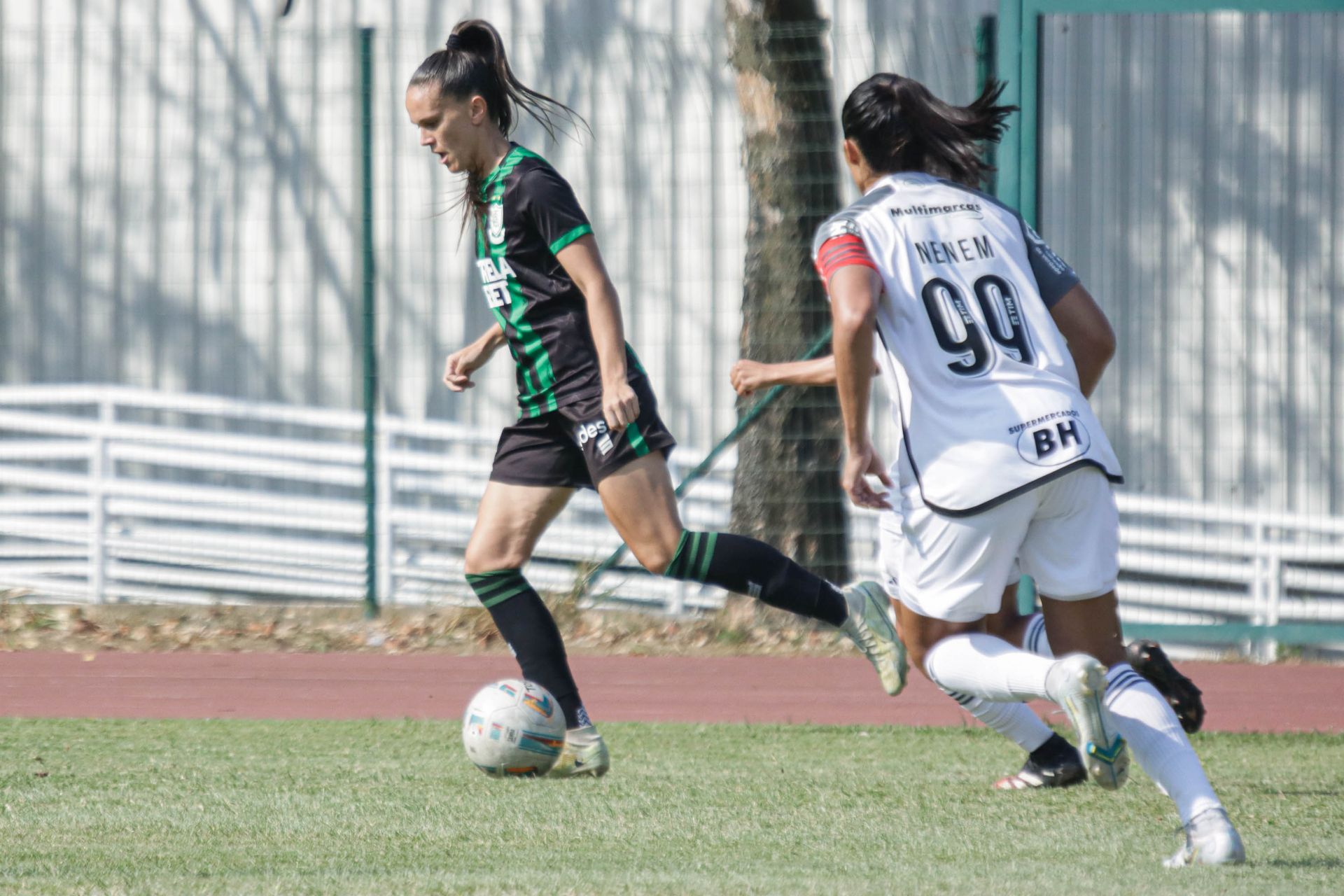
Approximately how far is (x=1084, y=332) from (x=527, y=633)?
1.86 metres

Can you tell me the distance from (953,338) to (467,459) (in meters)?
6.69

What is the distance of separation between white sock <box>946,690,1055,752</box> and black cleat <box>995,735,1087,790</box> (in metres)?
0.03

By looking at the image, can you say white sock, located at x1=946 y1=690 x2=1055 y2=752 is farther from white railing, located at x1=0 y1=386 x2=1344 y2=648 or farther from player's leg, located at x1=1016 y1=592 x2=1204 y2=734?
white railing, located at x1=0 y1=386 x2=1344 y2=648

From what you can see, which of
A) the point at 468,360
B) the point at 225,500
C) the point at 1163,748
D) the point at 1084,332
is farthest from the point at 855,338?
the point at 225,500

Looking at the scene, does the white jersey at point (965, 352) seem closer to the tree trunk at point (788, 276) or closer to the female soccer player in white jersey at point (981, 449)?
the female soccer player in white jersey at point (981, 449)

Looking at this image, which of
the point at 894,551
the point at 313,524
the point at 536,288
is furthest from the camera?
the point at 313,524

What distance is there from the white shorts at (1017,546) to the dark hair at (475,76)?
1.78m

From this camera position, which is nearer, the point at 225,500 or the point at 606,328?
the point at 606,328

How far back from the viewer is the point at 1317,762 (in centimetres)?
566

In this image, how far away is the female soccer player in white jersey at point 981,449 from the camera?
3.68 m

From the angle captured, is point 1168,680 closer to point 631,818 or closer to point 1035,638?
point 1035,638

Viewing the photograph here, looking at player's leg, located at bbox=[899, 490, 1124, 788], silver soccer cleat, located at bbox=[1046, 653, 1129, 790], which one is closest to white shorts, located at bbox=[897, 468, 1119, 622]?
player's leg, located at bbox=[899, 490, 1124, 788]

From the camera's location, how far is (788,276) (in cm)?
903

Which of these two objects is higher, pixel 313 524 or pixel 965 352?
pixel 965 352
